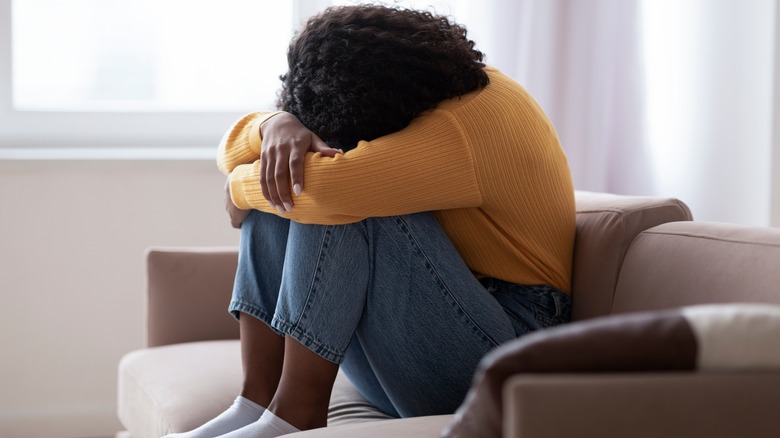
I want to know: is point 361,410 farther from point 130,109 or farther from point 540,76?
point 130,109

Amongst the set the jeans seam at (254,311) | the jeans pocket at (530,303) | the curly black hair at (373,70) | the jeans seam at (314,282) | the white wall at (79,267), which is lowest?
the white wall at (79,267)

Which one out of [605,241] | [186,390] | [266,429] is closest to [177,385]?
[186,390]

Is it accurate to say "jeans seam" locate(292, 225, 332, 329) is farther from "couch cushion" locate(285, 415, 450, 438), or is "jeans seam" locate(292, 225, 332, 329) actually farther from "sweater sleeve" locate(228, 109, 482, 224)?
"couch cushion" locate(285, 415, 450, 438)

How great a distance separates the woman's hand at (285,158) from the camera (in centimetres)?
127

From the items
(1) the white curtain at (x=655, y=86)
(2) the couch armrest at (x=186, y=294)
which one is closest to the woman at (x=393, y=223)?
(2) the couch armrest at (x=186, y=294)

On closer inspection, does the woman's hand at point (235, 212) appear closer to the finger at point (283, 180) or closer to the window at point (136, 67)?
the finger at point (283, 180)

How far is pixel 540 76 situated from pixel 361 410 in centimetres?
136

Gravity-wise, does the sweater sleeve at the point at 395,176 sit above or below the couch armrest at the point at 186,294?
above

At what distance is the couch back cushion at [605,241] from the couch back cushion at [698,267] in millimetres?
19

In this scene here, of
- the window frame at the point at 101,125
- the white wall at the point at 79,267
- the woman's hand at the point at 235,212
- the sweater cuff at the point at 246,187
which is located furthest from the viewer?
the window frame at the point at 101,125

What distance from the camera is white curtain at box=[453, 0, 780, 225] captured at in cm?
188

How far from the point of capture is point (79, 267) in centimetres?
254

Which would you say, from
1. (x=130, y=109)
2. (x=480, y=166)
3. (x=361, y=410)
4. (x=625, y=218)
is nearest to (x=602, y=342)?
(x=480, y=166)

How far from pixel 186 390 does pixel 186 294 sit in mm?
397
